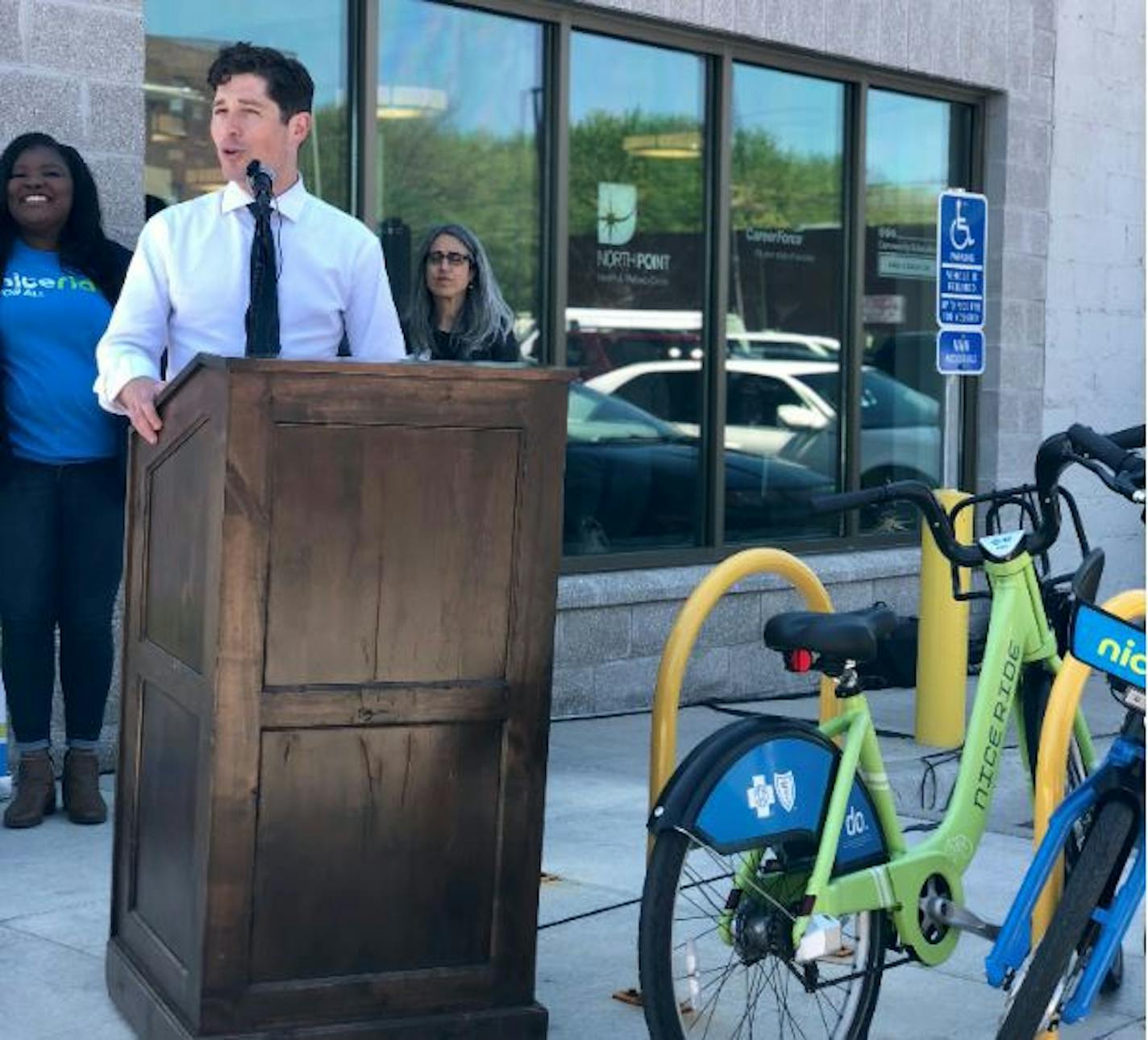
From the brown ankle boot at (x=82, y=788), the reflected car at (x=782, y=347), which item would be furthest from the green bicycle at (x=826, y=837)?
the reflected car at (x=782, y=347)

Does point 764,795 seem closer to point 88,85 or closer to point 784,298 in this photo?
point 88,85

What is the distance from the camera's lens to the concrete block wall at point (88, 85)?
22.4 feet

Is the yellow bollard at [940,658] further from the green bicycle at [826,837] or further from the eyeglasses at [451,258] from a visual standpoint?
the green bicycle at [826,837]

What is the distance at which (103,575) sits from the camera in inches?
255

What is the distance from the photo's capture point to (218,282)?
14.8 ft

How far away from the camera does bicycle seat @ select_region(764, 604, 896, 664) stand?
4133mm

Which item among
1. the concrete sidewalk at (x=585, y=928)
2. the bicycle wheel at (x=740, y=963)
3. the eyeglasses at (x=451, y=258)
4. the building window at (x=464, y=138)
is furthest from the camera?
the building window at (x=464, y=138)

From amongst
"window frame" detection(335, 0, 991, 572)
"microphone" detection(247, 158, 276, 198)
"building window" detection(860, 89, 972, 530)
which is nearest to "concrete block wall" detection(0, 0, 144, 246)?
"window frame" detection(335, 0, 991, 572)

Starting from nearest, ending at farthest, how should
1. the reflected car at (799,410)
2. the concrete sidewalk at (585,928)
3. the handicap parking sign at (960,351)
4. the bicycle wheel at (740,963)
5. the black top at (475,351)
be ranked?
the bicycle wheel at (740,963)
the concrete sidewalk at (585,928)
the black top at (475,351)
the handicap parking sign at (960,351)
the reflected car at (799,410)

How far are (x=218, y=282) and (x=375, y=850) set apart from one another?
124 centimetres

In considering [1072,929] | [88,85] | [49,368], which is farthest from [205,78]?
[1072,929]

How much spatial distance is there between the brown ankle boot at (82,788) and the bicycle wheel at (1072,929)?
344 centimetres

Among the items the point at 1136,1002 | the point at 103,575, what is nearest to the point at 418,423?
the point at 1136,1002

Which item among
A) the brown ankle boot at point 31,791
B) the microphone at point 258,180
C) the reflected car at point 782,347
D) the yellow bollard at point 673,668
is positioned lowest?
the brown ankle boot at point 31,791
